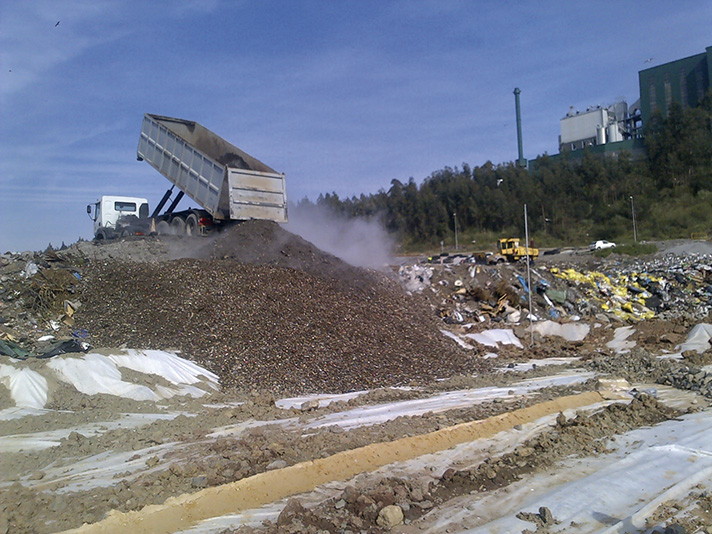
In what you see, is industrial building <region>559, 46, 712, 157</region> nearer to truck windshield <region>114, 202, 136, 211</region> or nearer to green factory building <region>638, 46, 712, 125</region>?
green factory building <region>638, 46, 712, 125</region>

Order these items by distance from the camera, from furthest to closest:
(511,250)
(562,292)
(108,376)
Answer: (511,250)
(562,292)
(108,376)

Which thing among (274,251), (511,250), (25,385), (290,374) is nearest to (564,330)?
(274,251)

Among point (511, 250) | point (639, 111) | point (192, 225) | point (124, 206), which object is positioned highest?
point (639, 111)

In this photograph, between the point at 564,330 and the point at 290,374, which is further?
the point at 564,330

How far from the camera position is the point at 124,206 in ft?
64.4

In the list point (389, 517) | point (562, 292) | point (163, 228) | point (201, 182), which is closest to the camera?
point (389, 517)

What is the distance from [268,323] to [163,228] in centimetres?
882

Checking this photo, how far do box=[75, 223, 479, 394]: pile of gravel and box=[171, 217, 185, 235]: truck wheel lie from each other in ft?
11.2

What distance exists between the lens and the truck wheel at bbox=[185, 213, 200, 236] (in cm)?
1670

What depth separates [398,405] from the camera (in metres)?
8.04

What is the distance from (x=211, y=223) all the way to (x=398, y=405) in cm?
1031

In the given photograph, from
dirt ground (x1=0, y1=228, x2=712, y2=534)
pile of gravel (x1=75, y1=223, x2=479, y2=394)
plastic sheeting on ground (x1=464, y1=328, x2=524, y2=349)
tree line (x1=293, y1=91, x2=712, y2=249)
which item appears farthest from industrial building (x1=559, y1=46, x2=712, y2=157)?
pile of gravel (x1=75, y1=223, x2=479, y2=394)

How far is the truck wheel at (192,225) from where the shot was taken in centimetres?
1670

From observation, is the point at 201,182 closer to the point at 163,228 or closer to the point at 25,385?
the point at 163,228
